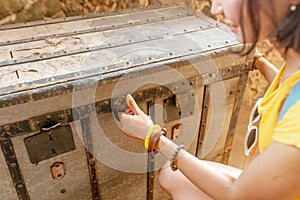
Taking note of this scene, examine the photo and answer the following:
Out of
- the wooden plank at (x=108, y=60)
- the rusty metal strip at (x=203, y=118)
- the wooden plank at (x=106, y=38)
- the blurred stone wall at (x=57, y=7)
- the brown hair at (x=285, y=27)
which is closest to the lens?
the brown hair at (x=285, y=27)

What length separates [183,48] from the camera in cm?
97

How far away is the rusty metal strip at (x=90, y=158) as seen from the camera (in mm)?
885

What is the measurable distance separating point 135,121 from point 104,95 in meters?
0.13

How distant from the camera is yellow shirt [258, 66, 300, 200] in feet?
1.79

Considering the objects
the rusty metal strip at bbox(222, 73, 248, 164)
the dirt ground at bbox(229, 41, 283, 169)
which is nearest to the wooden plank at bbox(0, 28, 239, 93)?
the rusty metal strip at bbox(222, 73, 248, 164)

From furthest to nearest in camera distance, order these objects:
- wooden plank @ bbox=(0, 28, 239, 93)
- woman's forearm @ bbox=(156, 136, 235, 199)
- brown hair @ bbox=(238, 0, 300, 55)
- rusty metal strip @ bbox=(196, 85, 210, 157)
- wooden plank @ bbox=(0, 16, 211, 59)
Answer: rusty metal strip @ bbox=(196, 85, 210, 157), wooden plank @ bbox=(0, 16, 211, 59), wooden plank @ bbox=(0, 28, 239, 93), woman's forearm @ bbox=(156, 136, 235, 199), brown hair @ bbox=(238, 0, 300, 55)

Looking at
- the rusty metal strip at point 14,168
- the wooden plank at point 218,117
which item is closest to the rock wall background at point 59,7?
the wooden plank at point 218,117

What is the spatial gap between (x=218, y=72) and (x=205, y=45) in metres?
0.12

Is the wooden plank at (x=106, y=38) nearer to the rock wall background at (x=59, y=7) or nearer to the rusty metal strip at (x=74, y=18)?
the rusty metal strip at (x=74, y=18)

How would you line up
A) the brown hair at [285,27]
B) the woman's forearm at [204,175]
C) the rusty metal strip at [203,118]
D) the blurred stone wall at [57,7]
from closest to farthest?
the brown hair at [285,27], the woman's forearm at [204,175], the rusty metal strip at [203,118], the blurred stone wall at [57,7]

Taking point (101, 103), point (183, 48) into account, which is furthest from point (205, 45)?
point (101, 103)

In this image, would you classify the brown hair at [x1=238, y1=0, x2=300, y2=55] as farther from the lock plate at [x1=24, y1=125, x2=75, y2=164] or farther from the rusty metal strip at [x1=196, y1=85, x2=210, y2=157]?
the lock plate at [x1=24, y1=125, x2=75, y2=164]

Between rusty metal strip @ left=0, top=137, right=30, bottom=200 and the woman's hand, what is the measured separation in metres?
0.33

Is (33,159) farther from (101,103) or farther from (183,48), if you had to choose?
(183,48)
